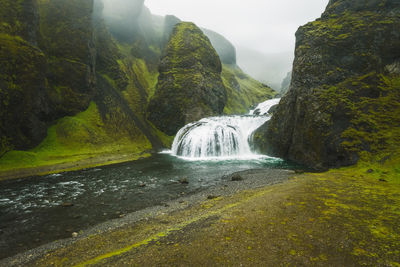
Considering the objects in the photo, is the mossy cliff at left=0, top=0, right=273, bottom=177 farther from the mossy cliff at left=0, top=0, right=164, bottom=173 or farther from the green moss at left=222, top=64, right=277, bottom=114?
the green moss at left=222, top=64, right=277, bottom=114

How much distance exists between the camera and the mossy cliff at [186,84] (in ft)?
191

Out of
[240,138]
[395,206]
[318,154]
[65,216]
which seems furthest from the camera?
[240,138]

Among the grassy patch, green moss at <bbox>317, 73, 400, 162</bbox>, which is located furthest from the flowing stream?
green moss at <bbox>317, 73, 400, 162</bbox>

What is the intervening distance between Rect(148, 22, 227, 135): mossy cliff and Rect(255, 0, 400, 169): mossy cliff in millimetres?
30201

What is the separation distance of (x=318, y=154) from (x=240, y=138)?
1677cm

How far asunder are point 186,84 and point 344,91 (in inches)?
1732

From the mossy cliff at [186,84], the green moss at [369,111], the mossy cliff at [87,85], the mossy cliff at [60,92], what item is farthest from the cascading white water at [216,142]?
the green moss at [369,111]

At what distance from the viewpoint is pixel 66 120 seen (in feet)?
131

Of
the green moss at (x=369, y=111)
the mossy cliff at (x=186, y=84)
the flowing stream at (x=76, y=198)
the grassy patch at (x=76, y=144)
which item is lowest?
the flowing stream at (x=76, y=198)

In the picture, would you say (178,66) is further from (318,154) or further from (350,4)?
(318,154)

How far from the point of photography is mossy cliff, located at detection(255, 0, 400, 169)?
68.0 ft

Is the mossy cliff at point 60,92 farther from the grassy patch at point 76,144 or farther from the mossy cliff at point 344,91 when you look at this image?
the mossy cliff at point 344,91

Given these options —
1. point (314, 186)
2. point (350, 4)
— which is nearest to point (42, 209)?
point (314, 186)

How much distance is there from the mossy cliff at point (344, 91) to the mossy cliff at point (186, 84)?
99.1ft
